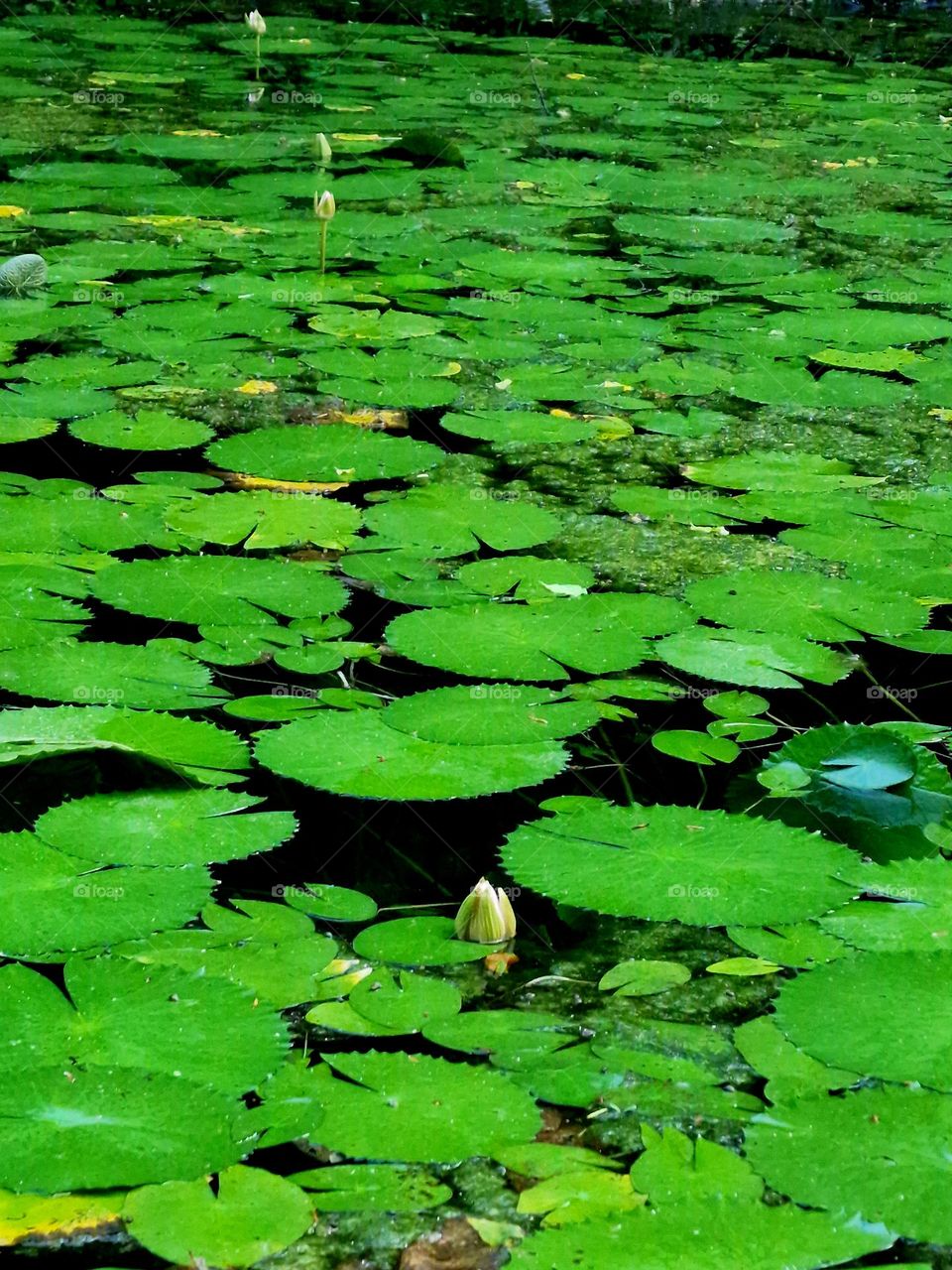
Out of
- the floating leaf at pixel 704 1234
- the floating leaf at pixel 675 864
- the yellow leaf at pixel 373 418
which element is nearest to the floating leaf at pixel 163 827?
the floating leaf at pixel 675 864

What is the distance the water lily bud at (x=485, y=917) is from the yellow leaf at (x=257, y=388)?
6.24ft

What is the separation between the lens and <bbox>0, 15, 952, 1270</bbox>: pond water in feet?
3.99

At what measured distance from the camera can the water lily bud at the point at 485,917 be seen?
152 centimetres

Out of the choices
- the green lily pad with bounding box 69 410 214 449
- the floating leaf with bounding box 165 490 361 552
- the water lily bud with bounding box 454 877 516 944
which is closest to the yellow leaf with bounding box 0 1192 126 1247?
the water lily bud with bounding box 454 877 516 944

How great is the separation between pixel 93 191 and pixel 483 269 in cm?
143

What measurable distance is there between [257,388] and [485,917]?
1.95 metres

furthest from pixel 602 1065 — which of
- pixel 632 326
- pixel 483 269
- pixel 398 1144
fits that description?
pixel 483 269

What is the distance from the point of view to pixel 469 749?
6.16 feet

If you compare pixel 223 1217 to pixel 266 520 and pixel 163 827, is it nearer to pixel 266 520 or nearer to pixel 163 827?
pixel 163 827

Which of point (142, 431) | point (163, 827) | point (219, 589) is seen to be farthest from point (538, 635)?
point (142, 431)

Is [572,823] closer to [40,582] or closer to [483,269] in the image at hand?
[40,582]

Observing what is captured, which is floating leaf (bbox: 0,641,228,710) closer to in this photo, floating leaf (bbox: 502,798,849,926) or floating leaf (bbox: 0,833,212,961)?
floating leaf (bbox: 0,833,212,961)

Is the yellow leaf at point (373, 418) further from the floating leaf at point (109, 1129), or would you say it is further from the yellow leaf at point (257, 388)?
the floating leaf at point (109, 1129)

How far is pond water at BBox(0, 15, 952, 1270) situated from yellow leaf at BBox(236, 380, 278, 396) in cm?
5
